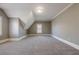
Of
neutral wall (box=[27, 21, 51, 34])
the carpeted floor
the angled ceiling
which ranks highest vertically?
the angled ceiling

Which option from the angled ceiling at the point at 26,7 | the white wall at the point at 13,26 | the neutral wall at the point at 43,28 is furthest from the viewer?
the neutral wall at the point at 43,28

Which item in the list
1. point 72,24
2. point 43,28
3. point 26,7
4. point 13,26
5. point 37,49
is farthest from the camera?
point 43,28

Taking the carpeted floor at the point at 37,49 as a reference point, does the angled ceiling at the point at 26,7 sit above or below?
above

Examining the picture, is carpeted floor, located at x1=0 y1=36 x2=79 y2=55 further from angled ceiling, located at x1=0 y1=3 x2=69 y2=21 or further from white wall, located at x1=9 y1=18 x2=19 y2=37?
white wall, located at x1=9 y1=18 x2=19 y2=37

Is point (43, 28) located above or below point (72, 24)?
below

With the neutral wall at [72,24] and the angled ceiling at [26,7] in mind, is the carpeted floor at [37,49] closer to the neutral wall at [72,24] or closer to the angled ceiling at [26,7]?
the neutral wall at [72,24]

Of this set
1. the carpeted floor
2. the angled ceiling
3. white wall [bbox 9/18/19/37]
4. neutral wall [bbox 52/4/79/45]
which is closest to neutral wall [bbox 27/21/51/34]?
white wall [bbox 9/18/19/37]

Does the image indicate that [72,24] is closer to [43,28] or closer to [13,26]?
[13,26]

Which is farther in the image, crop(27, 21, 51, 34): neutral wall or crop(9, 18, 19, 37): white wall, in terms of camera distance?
crop(27, 21, 51, 34): neutral wall

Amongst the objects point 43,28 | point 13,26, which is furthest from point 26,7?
point 43,28

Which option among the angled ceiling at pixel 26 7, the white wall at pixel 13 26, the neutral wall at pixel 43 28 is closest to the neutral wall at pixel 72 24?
the angled ceiling at pixel 26 7

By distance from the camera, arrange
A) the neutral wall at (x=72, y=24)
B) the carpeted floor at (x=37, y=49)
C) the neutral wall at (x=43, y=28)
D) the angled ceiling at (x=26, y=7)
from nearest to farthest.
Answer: the carpeted floor at (x=37, y=49) → the neutral wall at (x=72, y=24) → the angled ceiling at (x=26, y=7) → the neutral wall at (x=43, y=28)
